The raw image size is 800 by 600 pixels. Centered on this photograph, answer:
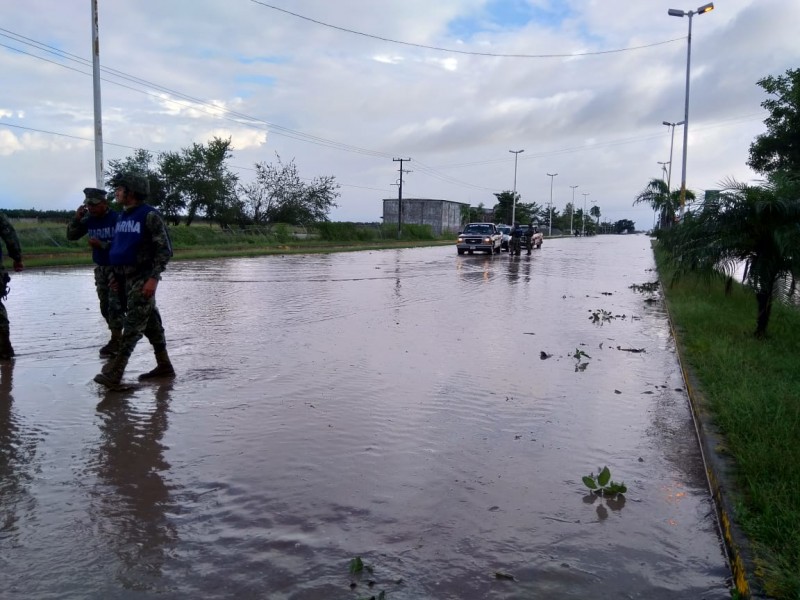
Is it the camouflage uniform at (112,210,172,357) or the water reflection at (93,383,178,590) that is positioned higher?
the camouflage uniform at (112,210,172,357)

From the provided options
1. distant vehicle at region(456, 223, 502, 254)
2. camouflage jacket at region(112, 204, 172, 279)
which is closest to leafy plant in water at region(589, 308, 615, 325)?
camouflage jacket at region(112, 204, 172, 279)

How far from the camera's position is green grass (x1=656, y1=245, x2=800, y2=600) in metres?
3.42

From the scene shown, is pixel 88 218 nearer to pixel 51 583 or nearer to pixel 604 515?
pixel 51 583

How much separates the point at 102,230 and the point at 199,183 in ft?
177

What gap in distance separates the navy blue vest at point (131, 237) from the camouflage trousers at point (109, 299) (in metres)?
0.57

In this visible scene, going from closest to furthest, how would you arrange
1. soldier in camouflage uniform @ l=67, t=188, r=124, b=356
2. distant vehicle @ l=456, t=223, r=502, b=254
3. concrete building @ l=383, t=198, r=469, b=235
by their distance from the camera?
soldier in camouflage uniform @ l=67, t=188, r=124, b=356, distant vehicle @ l=456, t=223, r=502, b=254, concrete building @ l=383, t=198, r=469, b=235

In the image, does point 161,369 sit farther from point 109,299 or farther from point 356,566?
point 356,566

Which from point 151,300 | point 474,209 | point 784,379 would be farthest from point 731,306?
point 474,209

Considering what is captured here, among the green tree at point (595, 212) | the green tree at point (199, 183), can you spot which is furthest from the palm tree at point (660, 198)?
the green tree at point (595, 212)

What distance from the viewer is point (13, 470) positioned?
14.8ft

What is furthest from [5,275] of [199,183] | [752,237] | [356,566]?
[199,183]

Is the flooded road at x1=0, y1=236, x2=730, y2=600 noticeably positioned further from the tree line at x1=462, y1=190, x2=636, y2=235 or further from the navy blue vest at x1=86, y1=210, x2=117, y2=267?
the tree line at x1=462, y1=190, x2=636, y2=235

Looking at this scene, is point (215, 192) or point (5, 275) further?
point (215, 192)

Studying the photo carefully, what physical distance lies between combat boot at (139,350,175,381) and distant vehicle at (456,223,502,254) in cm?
3042
